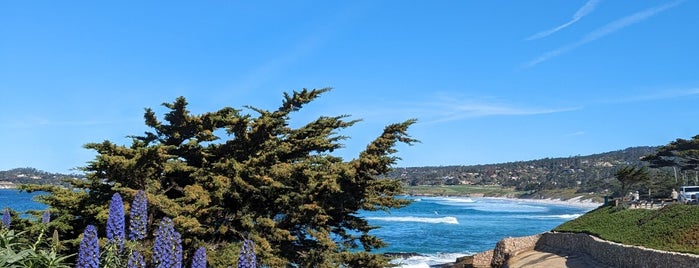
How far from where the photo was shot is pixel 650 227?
80.9 feet

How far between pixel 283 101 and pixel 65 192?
5967mm

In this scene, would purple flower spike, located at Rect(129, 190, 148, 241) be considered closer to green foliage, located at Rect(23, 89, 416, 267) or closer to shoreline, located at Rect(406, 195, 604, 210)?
green foliage, located at Rect(23, 89, 416, 267)

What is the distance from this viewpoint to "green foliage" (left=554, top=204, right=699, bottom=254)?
21625 millimetres

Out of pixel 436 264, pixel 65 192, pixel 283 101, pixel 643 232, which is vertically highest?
pixel 283 101

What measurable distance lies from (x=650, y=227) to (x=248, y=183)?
17235mm

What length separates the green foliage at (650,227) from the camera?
2162 cm

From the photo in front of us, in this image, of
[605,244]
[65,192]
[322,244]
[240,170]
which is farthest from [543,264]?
[65,192]

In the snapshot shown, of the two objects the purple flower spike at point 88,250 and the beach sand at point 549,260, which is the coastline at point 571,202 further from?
the purple flower spike at point 88,250

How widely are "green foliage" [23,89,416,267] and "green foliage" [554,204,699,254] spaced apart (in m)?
9.71

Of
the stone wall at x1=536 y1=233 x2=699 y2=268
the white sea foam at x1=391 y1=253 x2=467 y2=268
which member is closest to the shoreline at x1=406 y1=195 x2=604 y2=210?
the white sea foam at x1=391 y1=253 x2=467 y2=268

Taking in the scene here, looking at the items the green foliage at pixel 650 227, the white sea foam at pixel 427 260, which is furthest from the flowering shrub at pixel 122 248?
the white sea foam at pixel 427 260

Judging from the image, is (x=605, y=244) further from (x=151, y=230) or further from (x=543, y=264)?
(x=151, y=230)

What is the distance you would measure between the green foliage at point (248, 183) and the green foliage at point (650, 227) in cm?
971

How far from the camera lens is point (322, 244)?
1683 centimetres
